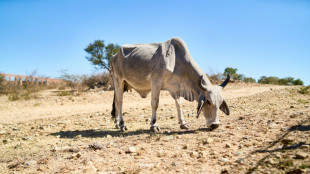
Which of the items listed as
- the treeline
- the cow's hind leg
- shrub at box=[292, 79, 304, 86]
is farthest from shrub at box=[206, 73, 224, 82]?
the cow's hind leg

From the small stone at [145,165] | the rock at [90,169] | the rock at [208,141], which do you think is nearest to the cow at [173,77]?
the rock at [208,141]

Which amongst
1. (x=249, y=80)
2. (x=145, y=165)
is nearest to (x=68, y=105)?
(x=145, y=165)

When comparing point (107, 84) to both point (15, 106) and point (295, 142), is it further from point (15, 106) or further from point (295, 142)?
point (295, 142)

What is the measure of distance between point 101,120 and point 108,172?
509cm

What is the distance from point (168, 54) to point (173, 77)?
0.56 metres

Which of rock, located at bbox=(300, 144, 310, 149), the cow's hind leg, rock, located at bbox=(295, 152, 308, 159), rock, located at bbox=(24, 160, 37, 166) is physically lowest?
rock, located at bbox=(24, 160, 37, 166)

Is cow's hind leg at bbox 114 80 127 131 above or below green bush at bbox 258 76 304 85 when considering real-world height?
below

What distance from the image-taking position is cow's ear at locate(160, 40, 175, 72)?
19.1 ft

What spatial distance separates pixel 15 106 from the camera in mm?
13133

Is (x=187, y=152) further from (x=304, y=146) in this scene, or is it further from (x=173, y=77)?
(x=173, y=77)

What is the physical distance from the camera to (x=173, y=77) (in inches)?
233

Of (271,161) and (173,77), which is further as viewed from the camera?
(173,77)

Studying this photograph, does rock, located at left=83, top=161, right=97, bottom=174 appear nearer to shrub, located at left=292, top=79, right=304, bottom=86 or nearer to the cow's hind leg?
the cow's hind leg

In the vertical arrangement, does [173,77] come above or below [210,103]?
above
